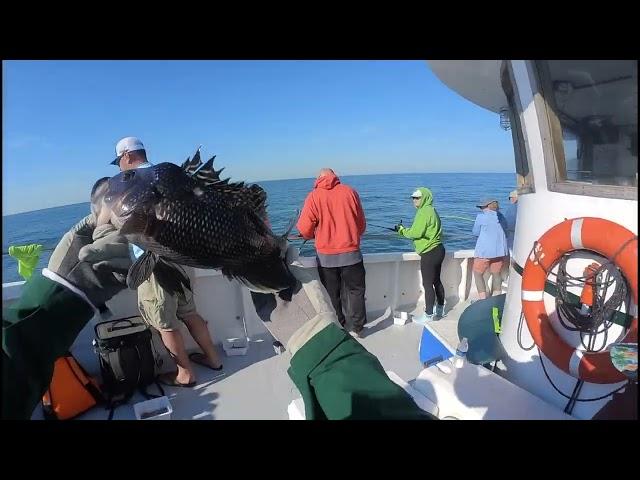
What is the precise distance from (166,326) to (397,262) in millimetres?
3185

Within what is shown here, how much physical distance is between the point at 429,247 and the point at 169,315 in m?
3.26

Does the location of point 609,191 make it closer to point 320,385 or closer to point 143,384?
point 320,385

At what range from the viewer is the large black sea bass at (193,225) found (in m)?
1.69

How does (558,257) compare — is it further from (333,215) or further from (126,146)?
(126,146)

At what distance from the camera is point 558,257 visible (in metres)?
2.25

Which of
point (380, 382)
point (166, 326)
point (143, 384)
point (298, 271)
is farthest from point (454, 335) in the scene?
point (143, 384)

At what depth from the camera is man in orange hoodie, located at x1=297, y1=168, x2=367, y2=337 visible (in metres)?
4.35

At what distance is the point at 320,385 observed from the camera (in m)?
1.36

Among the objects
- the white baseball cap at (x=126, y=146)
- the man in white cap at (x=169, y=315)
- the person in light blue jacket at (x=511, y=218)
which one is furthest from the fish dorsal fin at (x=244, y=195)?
the person in light blue jacket at (x=511, y=218)

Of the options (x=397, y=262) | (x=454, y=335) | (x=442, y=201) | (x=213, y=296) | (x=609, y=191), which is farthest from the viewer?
(x=442, y=201)

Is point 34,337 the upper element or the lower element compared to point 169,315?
upper

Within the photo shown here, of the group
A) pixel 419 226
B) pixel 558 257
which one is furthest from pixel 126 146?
pixel 419 226

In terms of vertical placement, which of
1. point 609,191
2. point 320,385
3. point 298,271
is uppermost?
point 609,191

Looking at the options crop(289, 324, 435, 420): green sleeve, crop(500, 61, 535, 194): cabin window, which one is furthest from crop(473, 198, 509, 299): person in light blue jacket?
crop(289, 324, 435, 420): green sleeve
